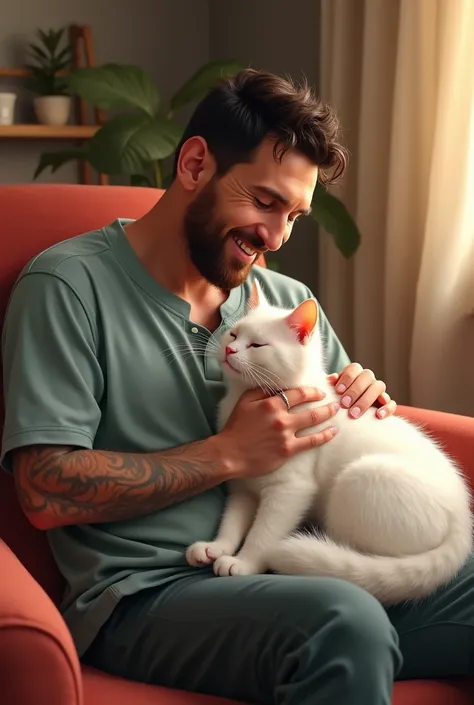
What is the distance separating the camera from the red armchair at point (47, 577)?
975mm

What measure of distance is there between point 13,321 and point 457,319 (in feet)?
4.60

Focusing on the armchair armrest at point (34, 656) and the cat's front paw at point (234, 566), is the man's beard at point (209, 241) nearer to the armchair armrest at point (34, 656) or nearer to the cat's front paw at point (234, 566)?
the cat's front paw at point (234, 566)

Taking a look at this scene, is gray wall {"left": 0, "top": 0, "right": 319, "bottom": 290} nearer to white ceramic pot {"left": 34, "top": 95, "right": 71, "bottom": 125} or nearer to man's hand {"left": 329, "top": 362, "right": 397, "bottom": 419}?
white ceramic pot {"left": 34, "top": 95, "right": 71, "bottom": 125}

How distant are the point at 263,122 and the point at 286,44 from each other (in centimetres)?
199

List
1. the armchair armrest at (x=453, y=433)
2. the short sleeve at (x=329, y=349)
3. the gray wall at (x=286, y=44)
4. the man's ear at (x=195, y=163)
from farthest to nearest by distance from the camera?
the gray wall at (x=286, y=44)
the short sleeve at (x=329, y=349)
the armchair armrest at (x=453, y=433)
the man's ear at (x=195, y=163)

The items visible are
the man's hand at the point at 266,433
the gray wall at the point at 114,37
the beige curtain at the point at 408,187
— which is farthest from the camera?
the gray wall at the point at 114,37

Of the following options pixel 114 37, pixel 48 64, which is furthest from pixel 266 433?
pixel 114 37

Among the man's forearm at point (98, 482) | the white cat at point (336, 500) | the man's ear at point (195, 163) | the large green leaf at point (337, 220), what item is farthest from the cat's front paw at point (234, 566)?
the large green leaf at point (337, 220)

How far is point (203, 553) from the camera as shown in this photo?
133 cm

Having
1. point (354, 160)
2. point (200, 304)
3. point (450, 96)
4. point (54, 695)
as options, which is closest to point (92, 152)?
point (354, 160)

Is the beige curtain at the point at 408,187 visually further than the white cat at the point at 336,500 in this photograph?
Yes

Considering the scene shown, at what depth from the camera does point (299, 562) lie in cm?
127

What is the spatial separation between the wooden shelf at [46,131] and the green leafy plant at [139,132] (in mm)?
605

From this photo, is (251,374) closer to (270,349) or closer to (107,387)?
(270,349)
